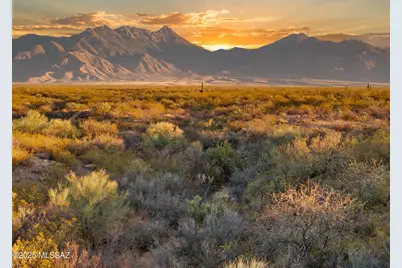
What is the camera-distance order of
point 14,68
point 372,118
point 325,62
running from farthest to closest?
point 372,118 < point 325,62 < point 14,68

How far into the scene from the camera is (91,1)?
Result: 6379mm

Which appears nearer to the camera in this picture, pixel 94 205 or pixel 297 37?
pixel 94 205

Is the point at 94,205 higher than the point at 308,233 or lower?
higher

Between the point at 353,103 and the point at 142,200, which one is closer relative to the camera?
the point at 142,200

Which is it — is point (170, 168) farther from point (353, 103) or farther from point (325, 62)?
point (353, 103)

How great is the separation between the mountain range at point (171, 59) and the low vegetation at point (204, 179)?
3.15 feet

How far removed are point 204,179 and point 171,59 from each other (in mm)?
2656

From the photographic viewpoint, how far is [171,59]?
24.9 ft

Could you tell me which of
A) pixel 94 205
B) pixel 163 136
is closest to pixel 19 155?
pixel 94 205

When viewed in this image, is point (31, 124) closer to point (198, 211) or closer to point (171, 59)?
point (171, 59)

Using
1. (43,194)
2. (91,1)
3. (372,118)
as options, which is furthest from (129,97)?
(372,118)

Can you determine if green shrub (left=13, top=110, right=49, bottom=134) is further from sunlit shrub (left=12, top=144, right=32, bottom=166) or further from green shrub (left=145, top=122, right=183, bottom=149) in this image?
green shrub (left=145, top=122, right=183, bottom=149)

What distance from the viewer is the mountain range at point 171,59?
654cm

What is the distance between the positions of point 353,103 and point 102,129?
6539mm
